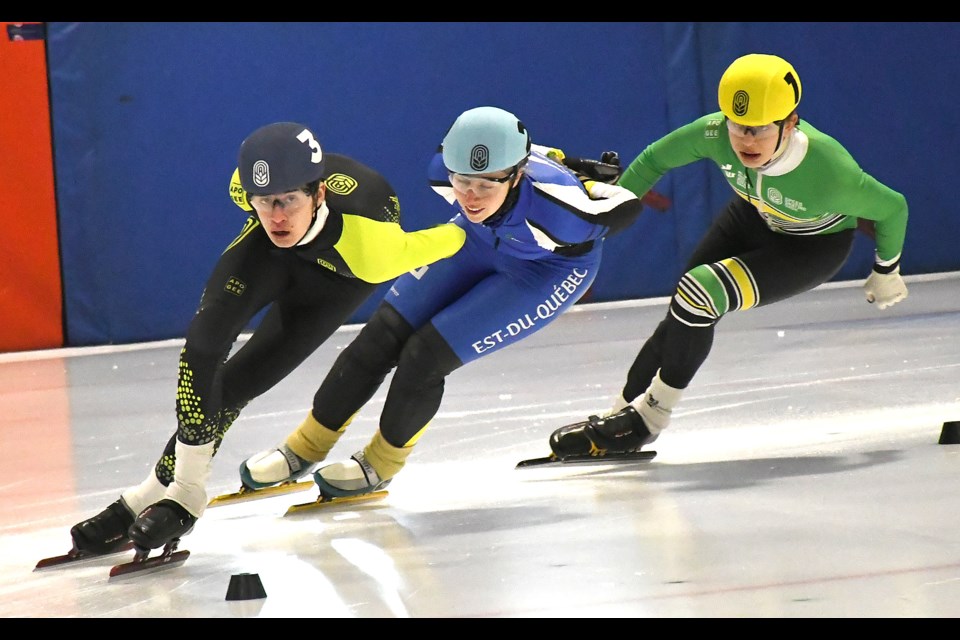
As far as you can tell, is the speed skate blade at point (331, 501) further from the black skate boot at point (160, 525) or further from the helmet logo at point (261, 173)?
the helmet logo at point (261, 173)

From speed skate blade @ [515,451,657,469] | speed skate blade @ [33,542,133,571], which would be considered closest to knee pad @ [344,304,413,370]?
speed skate blade @ [515,451,657,469]

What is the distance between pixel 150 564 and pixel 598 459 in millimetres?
1676

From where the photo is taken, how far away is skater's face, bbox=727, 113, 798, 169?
4289mm

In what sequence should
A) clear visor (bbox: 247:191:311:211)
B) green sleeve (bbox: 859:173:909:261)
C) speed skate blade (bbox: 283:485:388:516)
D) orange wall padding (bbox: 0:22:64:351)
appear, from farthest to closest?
orange wall padding (bbox: 0:22:64:351), green sleeve (bbox: 859:173:909:261), speed skate blade (bbox: 283:485:388:516), clear visor (bbox: 247:191:311:211)

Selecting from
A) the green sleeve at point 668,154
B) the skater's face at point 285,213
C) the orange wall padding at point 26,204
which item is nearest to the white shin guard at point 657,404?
the green sleeve at point 668,154

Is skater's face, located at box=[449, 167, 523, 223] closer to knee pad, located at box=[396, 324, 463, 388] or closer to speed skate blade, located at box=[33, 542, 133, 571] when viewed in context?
knee pad, located at box=[396, 324, 463, 388]

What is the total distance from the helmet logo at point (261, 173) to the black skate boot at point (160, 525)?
2.67 ft

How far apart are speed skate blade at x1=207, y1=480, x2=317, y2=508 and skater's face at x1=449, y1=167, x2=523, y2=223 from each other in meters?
0.98

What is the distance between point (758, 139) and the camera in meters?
4.30

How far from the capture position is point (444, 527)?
3.62 m

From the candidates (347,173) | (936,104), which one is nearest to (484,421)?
(347,173)

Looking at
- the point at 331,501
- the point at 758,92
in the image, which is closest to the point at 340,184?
the point at 331,501

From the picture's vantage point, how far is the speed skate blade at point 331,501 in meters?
3.90

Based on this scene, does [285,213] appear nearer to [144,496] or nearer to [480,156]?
[480,156]
